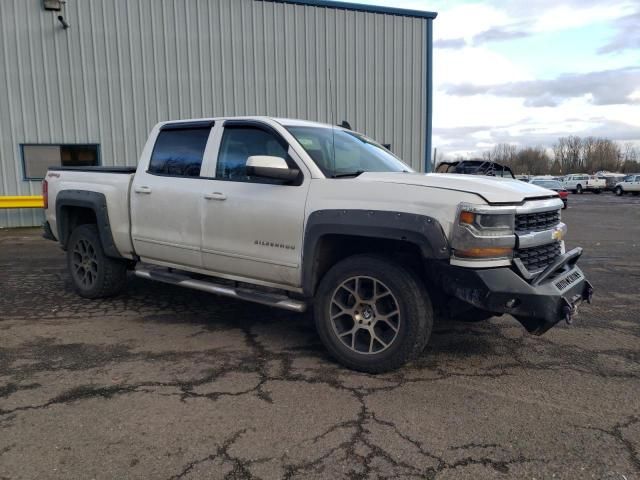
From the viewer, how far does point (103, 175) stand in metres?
5.61

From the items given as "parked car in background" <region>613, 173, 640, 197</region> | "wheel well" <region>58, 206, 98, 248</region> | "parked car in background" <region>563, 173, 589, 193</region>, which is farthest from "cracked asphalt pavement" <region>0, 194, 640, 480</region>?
"parked car in background" <region>563, 173, 589, 193</region>

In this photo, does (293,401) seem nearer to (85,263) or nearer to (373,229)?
(373,229)

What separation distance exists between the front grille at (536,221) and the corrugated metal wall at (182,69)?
481 inches

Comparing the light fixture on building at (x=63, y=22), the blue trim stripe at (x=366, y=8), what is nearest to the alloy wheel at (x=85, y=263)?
the light fixture on building at (x=63, y=22)

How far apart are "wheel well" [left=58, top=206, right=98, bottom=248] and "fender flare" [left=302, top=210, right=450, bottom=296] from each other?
11.0ft

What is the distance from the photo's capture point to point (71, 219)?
6195mm

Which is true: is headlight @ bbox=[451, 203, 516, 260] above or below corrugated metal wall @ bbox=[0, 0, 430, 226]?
below

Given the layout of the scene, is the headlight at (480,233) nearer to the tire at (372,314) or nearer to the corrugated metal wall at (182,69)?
the tire at (372,314)

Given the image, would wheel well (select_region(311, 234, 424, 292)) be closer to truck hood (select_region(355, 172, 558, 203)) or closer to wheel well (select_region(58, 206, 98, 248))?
truck hood (select_region(355, 172, 558, 203))

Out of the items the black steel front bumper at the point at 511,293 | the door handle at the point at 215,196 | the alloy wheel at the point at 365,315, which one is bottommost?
the alloy wheel at the point at 365,315

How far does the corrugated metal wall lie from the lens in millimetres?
13297

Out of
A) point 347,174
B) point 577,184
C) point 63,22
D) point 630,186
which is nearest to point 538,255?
point 347,174

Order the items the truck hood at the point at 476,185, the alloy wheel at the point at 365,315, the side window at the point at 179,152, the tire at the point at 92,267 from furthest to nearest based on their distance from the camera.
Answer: the tire at the point at 92,267 → the side window at the point at 179,152 → the alloy wheel at the point at 365,315 → the truck hood at the point at 476,185

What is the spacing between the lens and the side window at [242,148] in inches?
175
